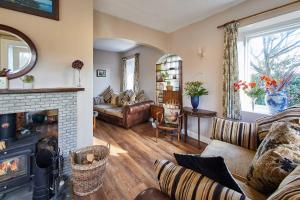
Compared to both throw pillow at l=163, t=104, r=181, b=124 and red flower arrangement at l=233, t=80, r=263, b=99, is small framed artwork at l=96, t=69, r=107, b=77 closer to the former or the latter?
throw pillow at l=163, t=104, r=181, b=124

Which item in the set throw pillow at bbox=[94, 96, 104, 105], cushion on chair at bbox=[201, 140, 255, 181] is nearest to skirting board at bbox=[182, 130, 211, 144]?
cushion on chair at bbox=[201, 140, 255, 181]

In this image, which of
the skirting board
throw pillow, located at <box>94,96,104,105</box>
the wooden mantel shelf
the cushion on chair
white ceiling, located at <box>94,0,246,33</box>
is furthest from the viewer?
throw pillow, located at <box>94,96,104,105</box>

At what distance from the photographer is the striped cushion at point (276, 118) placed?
1.66 meters

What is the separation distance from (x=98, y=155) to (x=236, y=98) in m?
2.42

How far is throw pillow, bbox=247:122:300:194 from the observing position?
955 mm

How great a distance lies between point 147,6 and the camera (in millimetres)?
2891

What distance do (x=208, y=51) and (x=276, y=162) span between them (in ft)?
8.73

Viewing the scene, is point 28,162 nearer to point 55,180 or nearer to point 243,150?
point 55,180

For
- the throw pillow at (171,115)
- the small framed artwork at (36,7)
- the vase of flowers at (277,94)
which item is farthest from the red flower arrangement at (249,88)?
the small framed artwork at (36,7)

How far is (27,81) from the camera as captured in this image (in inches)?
80.8

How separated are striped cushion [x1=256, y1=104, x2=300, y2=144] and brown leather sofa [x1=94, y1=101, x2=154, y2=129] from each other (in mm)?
3079

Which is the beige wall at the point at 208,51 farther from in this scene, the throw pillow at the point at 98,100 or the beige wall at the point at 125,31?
the throw pillow at the point at 98,100

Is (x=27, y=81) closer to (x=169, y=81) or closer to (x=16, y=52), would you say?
(x=16, y=52)

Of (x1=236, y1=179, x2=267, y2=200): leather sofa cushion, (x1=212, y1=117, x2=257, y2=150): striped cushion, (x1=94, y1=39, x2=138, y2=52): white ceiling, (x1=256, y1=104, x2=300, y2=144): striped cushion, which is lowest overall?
(x1=236, y1=179, x2=267, y2=200): leather sofa cushion
